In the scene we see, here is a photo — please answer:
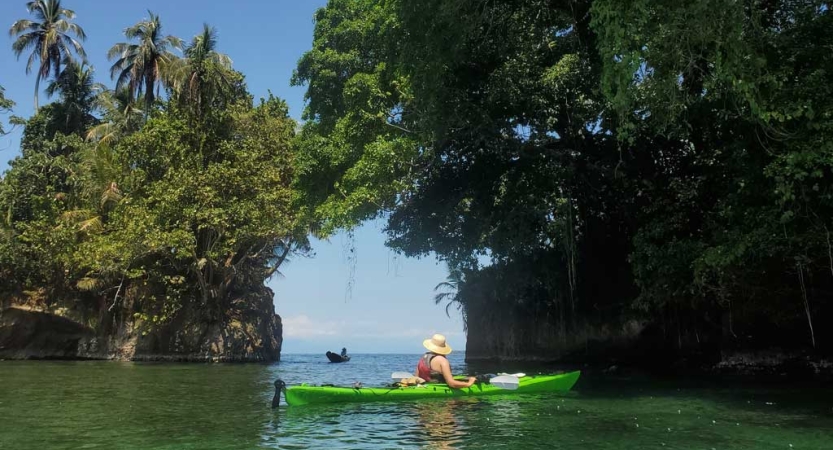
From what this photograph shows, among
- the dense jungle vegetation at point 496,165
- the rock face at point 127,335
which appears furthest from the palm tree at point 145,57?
the rock face at point 127,335

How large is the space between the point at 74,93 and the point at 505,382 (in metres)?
35.4

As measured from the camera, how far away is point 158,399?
12070 millimetres

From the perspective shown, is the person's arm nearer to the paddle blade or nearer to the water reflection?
the water reflection

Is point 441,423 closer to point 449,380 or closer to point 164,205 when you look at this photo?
point 449,380

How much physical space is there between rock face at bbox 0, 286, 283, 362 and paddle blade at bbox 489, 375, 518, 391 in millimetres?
21629

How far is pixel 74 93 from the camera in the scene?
36031 millimetres

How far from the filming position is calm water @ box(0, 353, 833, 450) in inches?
288

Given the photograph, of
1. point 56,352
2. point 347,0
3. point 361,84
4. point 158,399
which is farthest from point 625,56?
point 56,352

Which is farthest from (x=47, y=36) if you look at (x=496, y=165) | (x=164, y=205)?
(x=496, y=165)

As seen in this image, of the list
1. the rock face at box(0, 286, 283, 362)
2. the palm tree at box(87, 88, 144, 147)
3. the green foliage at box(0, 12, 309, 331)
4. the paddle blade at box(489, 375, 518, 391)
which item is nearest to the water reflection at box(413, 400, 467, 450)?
the paddle blade at box(489, 375, 518, 391)

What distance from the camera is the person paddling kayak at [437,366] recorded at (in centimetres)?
1156

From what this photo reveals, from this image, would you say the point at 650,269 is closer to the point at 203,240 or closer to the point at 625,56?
the point at 625,56

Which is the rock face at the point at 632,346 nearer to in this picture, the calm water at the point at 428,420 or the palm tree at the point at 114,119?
the calm water at the point at 428,420

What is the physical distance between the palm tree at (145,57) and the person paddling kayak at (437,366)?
28881 millimetres
